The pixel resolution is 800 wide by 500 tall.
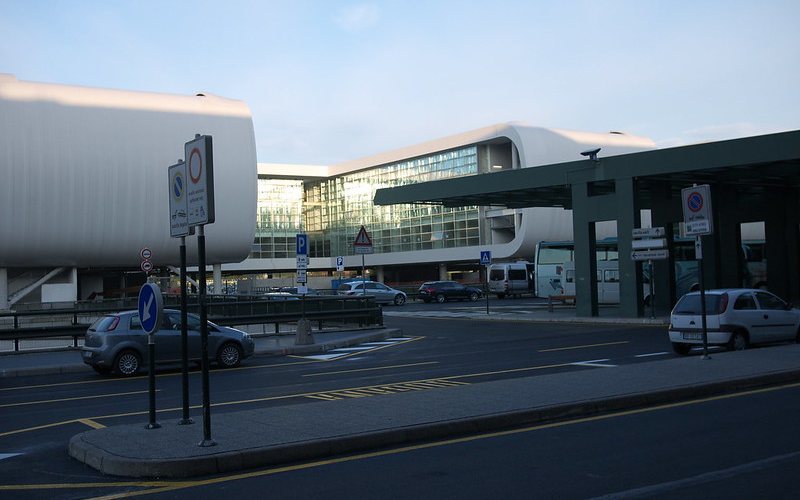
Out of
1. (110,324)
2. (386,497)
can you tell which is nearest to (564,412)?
(386,497)

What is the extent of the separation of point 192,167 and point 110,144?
6601 centimetres

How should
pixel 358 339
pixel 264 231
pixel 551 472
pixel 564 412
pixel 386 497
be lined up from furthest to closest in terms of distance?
pixel 264 231
pixel 358 339
pixel 564 412
pixel 551 472
pixel 386 497

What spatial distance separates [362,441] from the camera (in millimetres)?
9500

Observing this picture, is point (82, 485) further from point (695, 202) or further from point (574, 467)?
point (695, 202)

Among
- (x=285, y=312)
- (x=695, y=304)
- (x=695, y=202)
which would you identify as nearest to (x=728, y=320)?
(x=695, y=304)

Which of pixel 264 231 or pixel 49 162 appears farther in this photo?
pixel 264 231

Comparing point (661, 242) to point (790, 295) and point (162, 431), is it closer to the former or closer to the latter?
point (790, 295)

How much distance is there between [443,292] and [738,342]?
44914mm

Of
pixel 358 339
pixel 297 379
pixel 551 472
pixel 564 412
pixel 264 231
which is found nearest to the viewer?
pixel 551 472

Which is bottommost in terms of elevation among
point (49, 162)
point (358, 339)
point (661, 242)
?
point (358, 339)

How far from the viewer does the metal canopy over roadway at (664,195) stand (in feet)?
103

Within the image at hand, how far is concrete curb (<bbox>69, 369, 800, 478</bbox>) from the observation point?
27.5 feet

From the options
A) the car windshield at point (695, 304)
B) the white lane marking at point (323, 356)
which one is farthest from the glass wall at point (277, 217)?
the car windshield at point (695, 304)

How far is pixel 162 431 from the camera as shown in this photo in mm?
10023
